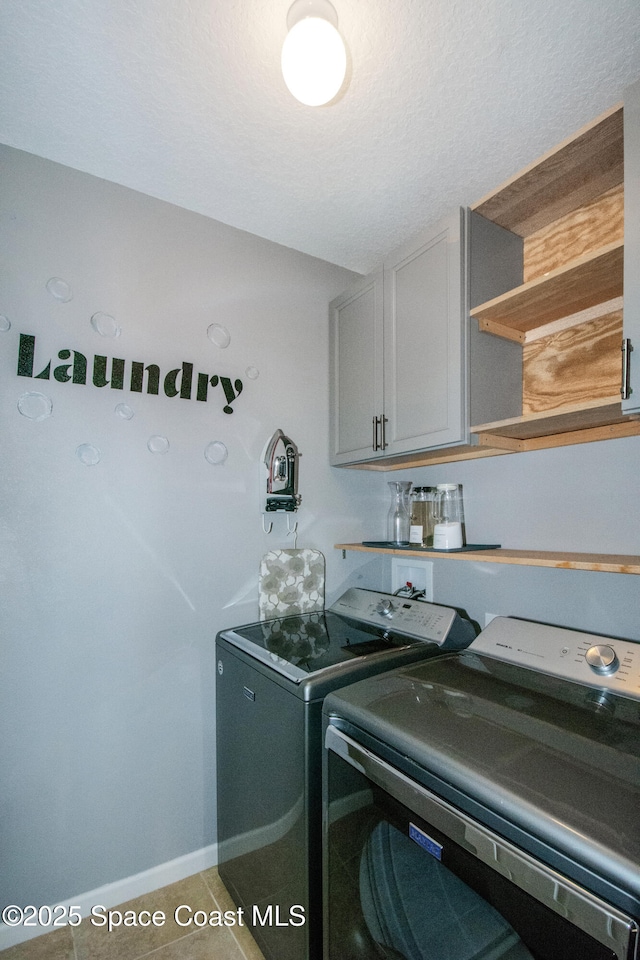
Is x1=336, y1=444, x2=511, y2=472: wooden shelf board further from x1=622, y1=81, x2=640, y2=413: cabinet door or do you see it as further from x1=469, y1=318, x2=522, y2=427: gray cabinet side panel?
x1=622, y1=81, x2=640, y2=413: cabinet door

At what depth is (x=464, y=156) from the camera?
1.59 metres

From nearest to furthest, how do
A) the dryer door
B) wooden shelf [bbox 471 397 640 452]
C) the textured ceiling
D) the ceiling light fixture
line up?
the dryer door < the ceiling light fixture < the textured ceiling < wooden shelf [bbox 471 397 640 452]

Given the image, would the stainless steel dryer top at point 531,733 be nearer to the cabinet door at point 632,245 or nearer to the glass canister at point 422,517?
the glass canister at point 422,517

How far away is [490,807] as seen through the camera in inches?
32.3

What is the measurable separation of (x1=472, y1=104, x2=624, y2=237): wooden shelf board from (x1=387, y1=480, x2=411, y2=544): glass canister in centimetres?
110

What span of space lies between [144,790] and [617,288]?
90.2 inches

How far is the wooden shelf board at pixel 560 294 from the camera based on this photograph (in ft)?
4.16

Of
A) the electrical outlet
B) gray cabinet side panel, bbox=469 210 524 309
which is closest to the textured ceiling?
gray cabinet side panel, bbox=469 210 524 309

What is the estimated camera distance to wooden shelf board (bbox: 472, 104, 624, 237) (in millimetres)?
1261

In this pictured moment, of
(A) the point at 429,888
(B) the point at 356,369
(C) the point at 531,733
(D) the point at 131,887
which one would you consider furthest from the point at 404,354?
(D) the point at 131,887

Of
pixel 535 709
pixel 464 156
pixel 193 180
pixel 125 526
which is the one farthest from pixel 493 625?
pixel 193 180

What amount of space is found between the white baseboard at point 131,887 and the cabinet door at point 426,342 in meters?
1.72

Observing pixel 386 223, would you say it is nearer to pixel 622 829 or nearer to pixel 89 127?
pixel 89 127

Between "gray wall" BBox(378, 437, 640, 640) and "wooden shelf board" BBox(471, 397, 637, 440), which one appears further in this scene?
"gray wall" BBox(378, 437, 640, 640)
